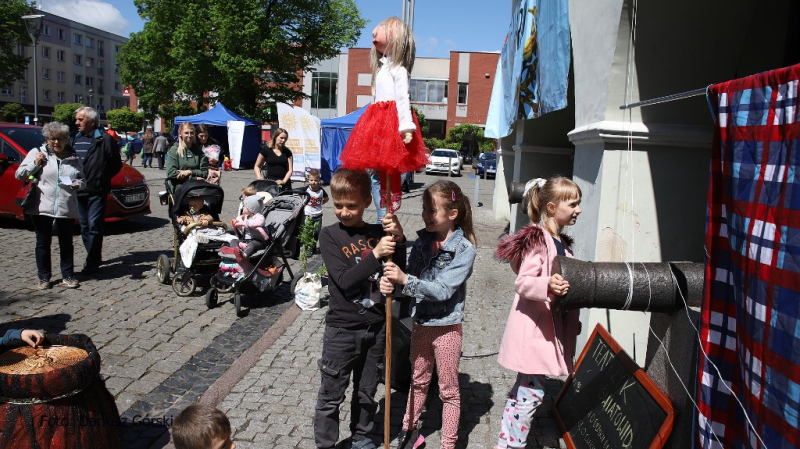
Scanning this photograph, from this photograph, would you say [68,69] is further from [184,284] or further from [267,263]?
[267,263]

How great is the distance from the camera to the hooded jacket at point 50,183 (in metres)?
6.46

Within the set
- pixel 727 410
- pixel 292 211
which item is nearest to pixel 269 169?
pixel 292 211

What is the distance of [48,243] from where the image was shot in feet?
21.7

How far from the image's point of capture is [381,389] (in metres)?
4.37

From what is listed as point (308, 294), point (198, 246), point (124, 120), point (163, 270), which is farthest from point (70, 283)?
point (124, 120)

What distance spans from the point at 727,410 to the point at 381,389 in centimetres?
268

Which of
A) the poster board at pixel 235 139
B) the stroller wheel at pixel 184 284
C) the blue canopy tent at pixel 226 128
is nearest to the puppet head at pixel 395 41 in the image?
the stroller wheel at pixel 184 284

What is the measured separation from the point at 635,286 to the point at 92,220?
265 inches

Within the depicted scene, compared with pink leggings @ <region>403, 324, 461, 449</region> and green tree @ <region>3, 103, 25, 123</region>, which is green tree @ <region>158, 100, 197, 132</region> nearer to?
green tree @ <region>3, 103, 25, 123</region>

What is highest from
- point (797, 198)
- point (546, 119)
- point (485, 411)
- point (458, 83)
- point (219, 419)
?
point (458, 83)

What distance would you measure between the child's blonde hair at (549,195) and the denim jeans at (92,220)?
5.82 metres

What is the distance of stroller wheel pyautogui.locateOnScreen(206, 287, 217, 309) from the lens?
243 inches

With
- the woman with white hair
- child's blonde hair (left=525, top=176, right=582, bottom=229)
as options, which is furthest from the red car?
child's blonde hair (left=525, top=176, right=582, bottom=229)

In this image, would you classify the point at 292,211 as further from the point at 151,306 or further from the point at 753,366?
the point at 753,366
